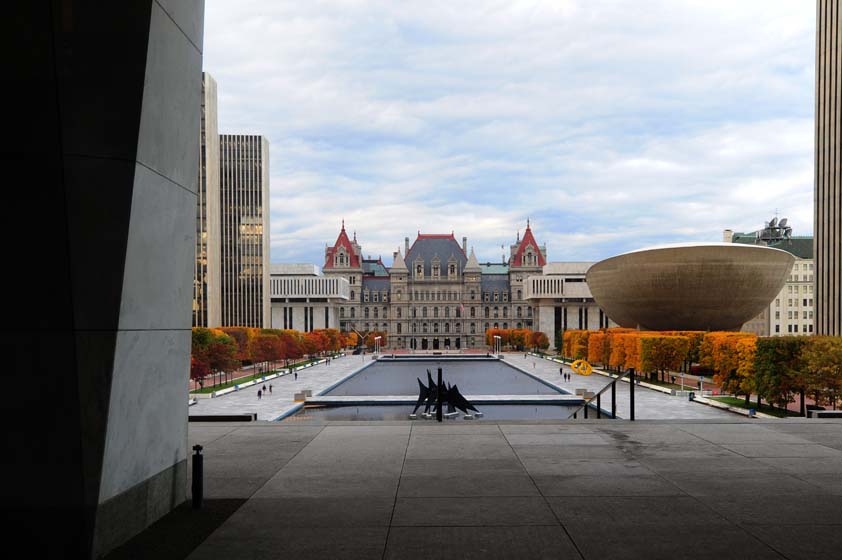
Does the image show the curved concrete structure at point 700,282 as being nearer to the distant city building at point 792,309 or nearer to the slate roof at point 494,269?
the distant city building at point 792,309

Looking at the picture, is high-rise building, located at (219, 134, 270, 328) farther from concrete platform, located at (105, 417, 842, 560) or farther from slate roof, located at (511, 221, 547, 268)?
concrete platform, located at (105, 417, 842, 560)

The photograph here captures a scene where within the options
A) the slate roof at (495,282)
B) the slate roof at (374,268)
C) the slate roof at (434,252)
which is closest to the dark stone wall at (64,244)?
the slate roof at (434,252)

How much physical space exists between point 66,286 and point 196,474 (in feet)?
14.6

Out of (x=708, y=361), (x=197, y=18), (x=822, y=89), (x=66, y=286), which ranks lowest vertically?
(x=708, y=361)

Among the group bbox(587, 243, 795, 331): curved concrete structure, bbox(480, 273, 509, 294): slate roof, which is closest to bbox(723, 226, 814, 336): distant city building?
bbox(480, 273, 509, 294): slate roof

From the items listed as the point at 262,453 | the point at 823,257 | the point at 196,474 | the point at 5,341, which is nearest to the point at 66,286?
the point at 5,341

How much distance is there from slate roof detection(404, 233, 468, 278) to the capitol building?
28 cm

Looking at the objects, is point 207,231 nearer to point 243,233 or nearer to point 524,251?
point 243,233

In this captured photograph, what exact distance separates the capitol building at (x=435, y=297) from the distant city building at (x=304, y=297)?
252 millimetres

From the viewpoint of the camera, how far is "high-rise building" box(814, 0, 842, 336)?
65.2m

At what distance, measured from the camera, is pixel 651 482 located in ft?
40.7

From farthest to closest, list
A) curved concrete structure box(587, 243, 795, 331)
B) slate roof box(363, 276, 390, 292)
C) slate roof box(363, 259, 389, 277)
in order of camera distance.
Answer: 1. slate roof box(363, 259, 389, 277)
2. slate roof box(363, 276, 390, 292)
3. curved concrete structure box(587, 243, 795, 331)

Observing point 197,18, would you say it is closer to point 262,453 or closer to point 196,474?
point 196,474

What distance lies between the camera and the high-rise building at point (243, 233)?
405ft
